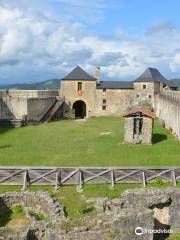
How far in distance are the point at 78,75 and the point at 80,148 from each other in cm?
2326

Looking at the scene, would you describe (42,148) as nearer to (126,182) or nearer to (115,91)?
(126,182)

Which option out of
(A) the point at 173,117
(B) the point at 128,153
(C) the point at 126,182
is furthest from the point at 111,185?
(A) the point at 173,117

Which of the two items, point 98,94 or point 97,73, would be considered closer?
point 98,94

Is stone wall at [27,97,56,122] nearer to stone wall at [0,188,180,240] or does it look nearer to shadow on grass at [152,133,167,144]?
shadow on grass at [152,133,167,144]

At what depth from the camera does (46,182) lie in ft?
62.9

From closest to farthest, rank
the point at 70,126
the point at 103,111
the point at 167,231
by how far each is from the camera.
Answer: the point at 167,231 → the point at 70,126 → the point at 103,111

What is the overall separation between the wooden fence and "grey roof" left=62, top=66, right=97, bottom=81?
3021cm

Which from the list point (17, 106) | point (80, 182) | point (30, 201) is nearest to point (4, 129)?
point (17, 106)

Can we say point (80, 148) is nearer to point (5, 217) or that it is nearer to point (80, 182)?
point (80, 182)

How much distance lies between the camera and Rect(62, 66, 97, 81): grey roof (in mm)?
48781

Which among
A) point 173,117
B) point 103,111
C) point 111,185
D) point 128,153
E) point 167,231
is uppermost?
point 103,111

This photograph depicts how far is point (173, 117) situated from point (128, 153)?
9078 millimetres

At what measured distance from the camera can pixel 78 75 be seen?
Result: 49312mm

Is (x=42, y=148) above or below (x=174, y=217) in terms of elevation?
above
